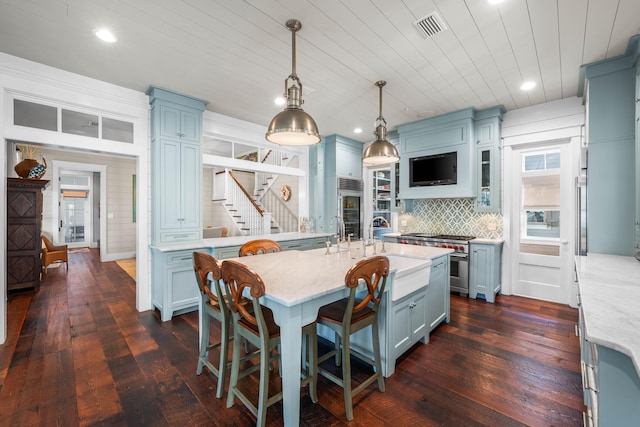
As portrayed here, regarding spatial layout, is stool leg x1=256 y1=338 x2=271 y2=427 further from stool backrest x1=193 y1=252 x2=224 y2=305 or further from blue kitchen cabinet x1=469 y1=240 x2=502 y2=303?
blue kitchen cabinet x1=469 y1=240 x2=502 y2=303

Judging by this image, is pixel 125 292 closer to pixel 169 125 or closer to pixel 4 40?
pixel 169 125

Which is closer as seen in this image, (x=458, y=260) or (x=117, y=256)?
(x=458, y=260)

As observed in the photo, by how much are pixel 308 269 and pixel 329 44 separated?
2.02 m

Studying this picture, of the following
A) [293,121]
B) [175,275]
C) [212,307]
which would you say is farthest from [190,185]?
[293,121]

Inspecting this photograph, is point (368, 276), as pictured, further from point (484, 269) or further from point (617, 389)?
point (484, 269)

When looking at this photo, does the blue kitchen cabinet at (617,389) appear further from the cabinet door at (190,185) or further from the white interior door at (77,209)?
the white interior door at (77,209)

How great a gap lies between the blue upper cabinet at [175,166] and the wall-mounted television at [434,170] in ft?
11.4

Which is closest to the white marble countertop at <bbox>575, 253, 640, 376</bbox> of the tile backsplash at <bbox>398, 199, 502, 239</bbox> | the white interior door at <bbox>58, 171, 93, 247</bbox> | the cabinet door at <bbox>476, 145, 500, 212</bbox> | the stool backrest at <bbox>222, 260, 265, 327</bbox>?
the stool backrest at <bbox>222, 260, 265, 327</bbox>

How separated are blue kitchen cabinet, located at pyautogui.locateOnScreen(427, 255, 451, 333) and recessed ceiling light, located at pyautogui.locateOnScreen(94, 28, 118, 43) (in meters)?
3.53

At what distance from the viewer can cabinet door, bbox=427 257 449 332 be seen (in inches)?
111

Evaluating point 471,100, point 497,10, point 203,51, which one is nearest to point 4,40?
point 203,51

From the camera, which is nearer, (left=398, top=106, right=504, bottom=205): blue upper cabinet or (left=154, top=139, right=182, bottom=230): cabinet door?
(left=154, top=139, right=182, bottom=230): cabinet door

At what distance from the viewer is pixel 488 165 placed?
431 centimetres

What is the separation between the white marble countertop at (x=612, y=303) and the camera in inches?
38.6
